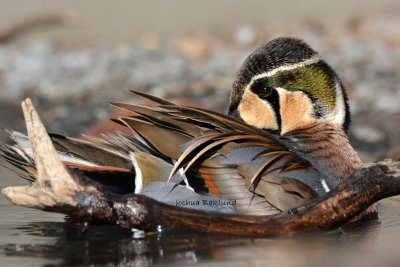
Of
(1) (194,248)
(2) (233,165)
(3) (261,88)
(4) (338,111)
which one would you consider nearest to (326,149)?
(4) (338,111)

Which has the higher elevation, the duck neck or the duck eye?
the duck eye

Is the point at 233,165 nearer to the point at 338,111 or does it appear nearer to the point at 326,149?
the point at 326,149

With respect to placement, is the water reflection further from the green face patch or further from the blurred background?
the green face patch

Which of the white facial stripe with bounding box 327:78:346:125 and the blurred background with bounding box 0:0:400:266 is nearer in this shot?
the white facial stripe with bounding box 327:78:346:125

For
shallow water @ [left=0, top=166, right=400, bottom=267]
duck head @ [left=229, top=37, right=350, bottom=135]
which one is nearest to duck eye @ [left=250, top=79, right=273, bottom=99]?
duck head @ [left=229, top=37, right=350, bottom=135]

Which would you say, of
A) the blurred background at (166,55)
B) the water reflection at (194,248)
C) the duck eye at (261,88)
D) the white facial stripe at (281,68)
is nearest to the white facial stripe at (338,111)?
the white facial stripe at (281,68)

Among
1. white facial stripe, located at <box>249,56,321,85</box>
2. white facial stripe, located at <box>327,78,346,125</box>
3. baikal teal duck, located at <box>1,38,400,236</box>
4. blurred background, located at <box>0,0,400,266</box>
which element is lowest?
baikal teal duck, located at <box>1,38,400,236</box>

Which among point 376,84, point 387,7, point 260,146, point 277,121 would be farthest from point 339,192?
point 387,7
